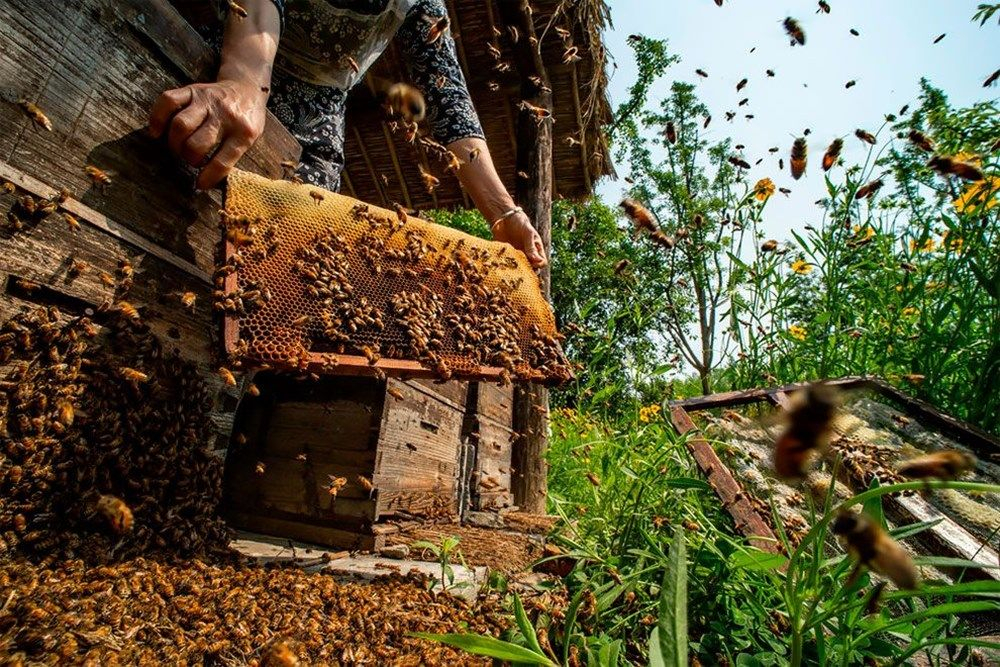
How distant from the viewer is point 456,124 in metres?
3.51

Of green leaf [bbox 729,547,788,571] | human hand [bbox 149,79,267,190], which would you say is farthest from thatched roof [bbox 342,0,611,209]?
green leaf [bbox 729,547,788,571]

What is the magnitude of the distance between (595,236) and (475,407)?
1614 centimetres

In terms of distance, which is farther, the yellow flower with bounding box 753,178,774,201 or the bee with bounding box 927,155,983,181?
the yellow flower with bounding box 753,178,774,201

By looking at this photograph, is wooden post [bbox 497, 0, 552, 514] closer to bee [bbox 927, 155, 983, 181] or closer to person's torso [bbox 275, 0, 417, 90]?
person's torso [bbox 275, 0, 417, 90]

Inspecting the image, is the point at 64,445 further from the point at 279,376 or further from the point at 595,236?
the point at 595,236

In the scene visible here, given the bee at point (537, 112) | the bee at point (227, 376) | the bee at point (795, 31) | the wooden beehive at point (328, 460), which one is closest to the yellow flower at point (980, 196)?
the bee at point (795, 31)

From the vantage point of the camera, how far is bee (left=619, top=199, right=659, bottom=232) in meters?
3.39

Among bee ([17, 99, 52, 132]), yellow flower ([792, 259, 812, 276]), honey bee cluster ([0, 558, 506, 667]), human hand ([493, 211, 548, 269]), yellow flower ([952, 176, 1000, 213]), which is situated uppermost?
yellow flower ([952, 176, 1000, 213])

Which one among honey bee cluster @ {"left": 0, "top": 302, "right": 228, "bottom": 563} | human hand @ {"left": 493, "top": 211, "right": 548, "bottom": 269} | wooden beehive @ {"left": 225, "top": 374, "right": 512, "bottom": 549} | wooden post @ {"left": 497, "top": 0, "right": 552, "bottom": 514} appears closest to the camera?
honey bee cluster @ {"left": 0, "top": 302, "right": 228, "bottom": 563}

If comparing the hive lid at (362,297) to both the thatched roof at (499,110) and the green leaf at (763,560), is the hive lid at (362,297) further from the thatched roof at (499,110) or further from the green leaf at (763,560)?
the thatched roof at (499,110)

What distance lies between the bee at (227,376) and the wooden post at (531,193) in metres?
2.79

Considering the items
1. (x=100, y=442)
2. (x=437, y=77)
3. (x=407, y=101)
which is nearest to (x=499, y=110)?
(x=437, y=77)

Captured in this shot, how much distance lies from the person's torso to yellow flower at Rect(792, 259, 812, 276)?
11.2 ft

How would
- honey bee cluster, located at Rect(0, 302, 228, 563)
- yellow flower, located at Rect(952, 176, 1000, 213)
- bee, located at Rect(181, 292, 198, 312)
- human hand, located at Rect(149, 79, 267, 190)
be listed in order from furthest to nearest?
yellow flower, located at Rect(952, 176, 1000, 213)
bee, located at Rect(181, 292, 198, 312)
human hand, located at Rect(149, 79, 267, 190)
honey bee cluster, located at Rect(0, 302, 228, 563)
